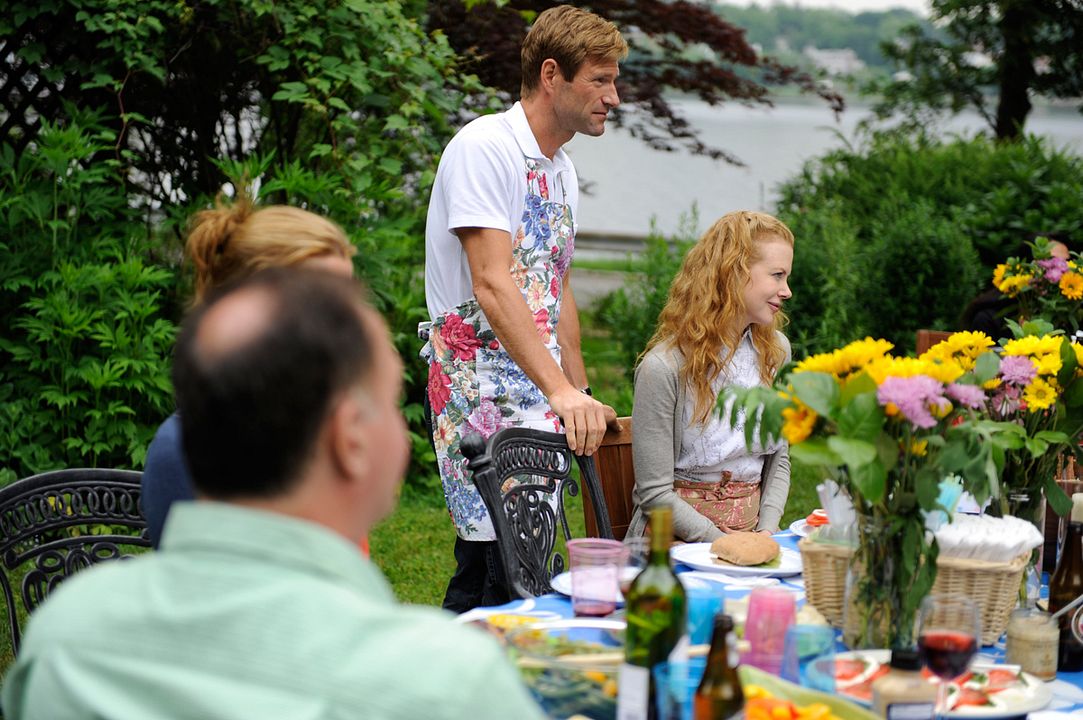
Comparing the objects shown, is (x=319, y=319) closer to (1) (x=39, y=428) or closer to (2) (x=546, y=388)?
(2) (x=546, y=388)

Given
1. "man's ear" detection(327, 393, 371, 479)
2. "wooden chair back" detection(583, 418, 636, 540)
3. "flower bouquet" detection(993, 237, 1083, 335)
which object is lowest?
"wooden chair back" detection(583, 418, 636, 540)

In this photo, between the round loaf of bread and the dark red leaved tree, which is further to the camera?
the dark red leaved tree

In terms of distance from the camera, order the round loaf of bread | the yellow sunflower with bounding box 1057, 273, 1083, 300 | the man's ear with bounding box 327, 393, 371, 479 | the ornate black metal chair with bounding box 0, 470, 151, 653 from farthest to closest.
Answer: the yellow sunflower with bounding box 1057, 273, 1083, 300, the round loaf of bread, the ornate black metal chair with bounding box 0, 470, 151, 653, the man's ear with bounding box 327, 393, 371, 479

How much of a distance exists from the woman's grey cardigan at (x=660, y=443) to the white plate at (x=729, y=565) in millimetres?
545

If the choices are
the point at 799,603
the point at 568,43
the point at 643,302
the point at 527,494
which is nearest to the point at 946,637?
the point at 799,603

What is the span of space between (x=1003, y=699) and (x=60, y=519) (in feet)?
5.52

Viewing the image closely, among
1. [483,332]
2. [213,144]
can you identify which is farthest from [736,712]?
[213,144]

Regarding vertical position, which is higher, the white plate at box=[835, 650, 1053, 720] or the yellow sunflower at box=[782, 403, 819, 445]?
the yellow sunflower at box=[782, 403, 819, 445]

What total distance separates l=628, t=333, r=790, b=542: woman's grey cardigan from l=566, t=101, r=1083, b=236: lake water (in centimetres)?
584

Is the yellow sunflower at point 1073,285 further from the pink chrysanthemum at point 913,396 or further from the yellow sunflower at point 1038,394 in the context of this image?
the pink chrysanthemum at point 913,396

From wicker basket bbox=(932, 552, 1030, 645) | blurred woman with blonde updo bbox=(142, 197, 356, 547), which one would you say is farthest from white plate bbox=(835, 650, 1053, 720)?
blurred woman with blonde updo bbox=(142, 197, 356, 547)

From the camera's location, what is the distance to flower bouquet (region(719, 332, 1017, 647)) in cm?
178

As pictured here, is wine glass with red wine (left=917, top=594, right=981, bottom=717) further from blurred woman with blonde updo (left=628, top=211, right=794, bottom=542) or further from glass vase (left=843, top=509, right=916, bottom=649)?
blurred woman with blonde updo (left=628, top=211, right=794, bottom=542)

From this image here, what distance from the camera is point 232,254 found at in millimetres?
2111
